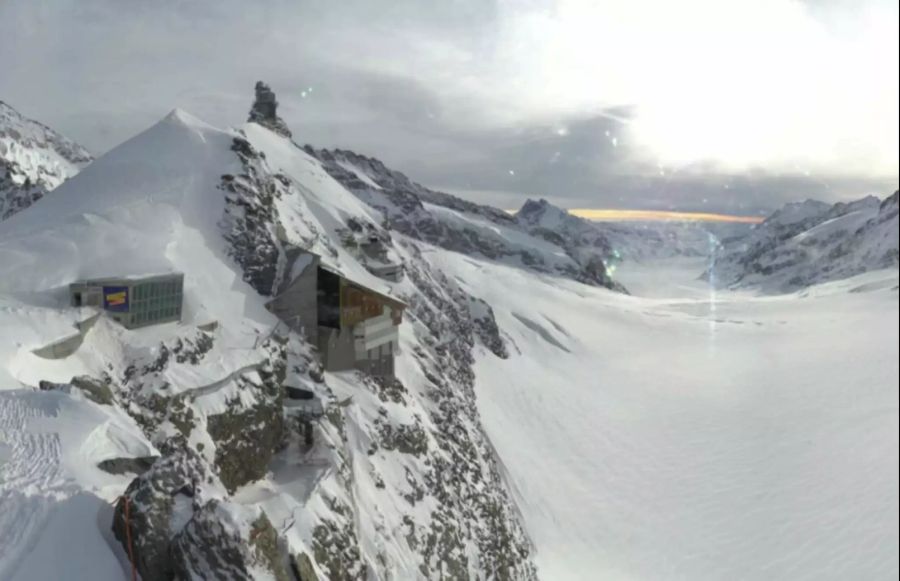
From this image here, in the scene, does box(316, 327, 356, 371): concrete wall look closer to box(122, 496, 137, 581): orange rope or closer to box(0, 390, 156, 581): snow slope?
box(0, 390, 156, 581): snow slope

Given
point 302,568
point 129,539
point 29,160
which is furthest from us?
point 29,160

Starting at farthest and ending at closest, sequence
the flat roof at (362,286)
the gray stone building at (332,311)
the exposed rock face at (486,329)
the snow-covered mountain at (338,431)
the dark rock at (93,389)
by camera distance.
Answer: the exposed rock face at (486,329), the flat roof at (362,286), the gray stone building at (332,311), the dark rock at (93,389), the snow-covered mountain at (338,431)

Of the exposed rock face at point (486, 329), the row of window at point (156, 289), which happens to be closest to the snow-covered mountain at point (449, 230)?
the exposed rock face at point (486, 329)

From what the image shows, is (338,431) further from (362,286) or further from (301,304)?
(362,286)

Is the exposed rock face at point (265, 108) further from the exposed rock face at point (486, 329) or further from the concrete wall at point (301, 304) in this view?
the concrete wall at point (301, 304)

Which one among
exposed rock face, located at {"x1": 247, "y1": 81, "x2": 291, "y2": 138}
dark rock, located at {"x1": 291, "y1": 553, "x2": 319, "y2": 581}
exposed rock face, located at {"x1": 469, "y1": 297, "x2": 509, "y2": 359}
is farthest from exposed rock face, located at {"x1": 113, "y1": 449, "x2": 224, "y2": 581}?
exposed rock face, located at {"x1": 247, "y1": 81, "x2": 291, "y2": 138}

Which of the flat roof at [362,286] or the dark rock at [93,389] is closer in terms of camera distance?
the dark rock at [93,389]

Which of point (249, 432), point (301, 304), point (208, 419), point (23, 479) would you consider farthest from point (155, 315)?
point (23, 479)
